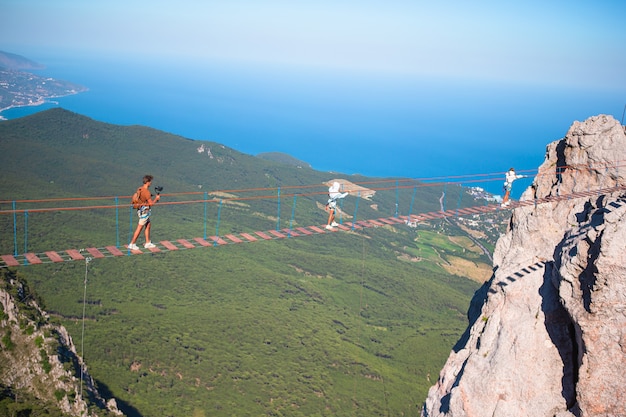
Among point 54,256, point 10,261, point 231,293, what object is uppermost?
A: point 54,256

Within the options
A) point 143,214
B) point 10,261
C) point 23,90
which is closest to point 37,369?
point 10,261

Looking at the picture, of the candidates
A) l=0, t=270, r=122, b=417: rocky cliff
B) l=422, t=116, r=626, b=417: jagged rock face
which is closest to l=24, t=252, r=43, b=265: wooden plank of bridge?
l=422, t=116, r=626, b=417: jagged rock face

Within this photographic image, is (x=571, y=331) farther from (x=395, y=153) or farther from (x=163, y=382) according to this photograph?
(x=395, y=153)

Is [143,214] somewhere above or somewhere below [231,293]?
above

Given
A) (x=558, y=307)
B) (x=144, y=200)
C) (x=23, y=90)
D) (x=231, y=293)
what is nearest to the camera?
(x=558, y=307)

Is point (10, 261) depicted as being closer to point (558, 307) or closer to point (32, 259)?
point (32, 259)

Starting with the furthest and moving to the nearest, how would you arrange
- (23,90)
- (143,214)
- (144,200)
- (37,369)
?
(23,90)
(37,369)
(143,214)
(144,200)

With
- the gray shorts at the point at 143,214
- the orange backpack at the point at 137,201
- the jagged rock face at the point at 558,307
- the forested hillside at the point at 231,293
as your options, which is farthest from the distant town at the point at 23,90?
the jagged rock face at the point at 558,307

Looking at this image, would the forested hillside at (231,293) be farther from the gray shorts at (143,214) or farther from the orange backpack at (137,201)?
the gray shorts at (143,214)
